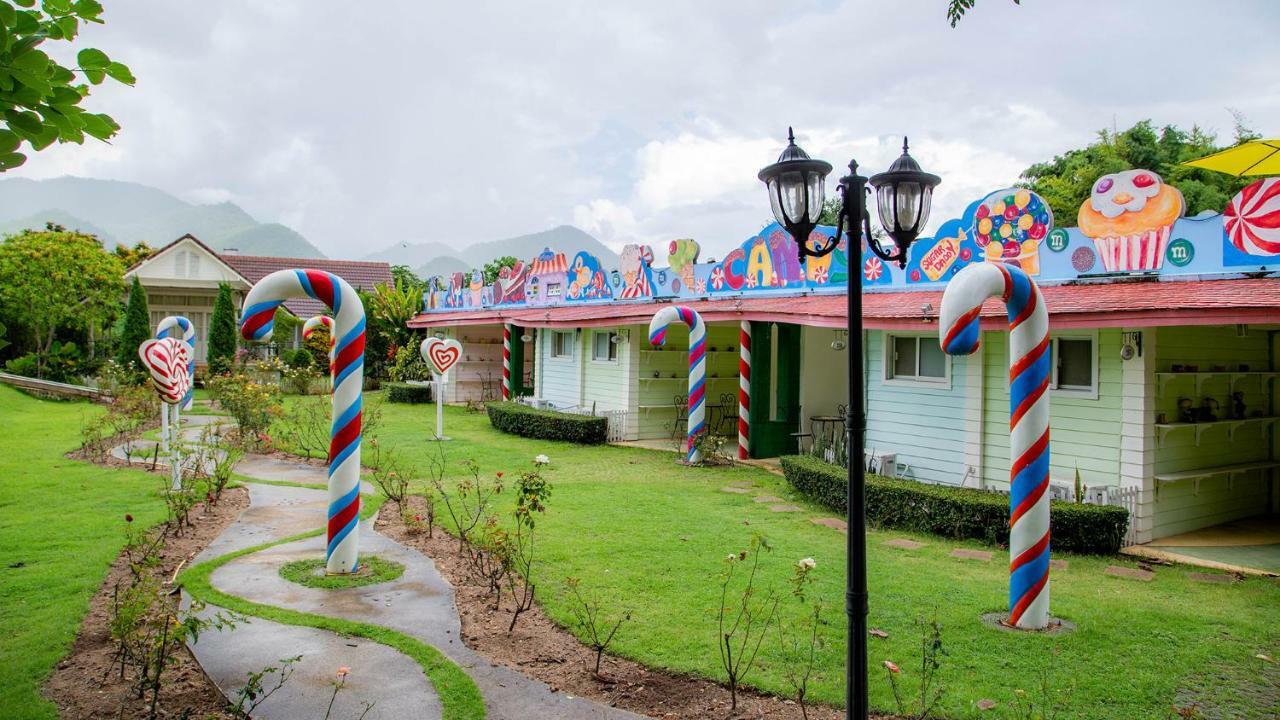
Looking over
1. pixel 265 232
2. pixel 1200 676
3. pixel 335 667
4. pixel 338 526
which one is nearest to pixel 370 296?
pixel 338 526

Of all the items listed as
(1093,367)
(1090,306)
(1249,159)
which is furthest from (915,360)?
(1249,159)

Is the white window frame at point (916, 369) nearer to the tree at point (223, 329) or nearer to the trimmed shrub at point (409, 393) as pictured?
the trimmed shrub at point (409, 393)

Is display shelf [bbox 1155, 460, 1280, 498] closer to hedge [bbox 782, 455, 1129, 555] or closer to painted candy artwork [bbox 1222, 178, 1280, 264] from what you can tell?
hedge [bbox 782, 455, 1129, 555]

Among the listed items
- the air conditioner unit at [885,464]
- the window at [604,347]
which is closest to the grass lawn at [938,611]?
the air conditioner unit at [885,464]

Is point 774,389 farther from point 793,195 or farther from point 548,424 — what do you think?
point 793,195

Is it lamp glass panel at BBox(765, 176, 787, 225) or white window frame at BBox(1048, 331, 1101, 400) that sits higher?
lamp glass panel at BBox(765, 176, 787, 225)

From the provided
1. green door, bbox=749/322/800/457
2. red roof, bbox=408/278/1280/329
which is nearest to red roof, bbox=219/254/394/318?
green door, bbox=749/322/800/457

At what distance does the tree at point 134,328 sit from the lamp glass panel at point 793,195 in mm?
26116

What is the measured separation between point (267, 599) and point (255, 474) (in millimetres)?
6662

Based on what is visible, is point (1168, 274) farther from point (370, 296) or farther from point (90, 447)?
point (370, 296)

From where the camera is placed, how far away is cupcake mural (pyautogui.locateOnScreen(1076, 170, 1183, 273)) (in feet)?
27.2

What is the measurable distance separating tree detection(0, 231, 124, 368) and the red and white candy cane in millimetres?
26273

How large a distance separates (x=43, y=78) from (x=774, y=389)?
12.5 metres

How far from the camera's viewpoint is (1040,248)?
9547mm
